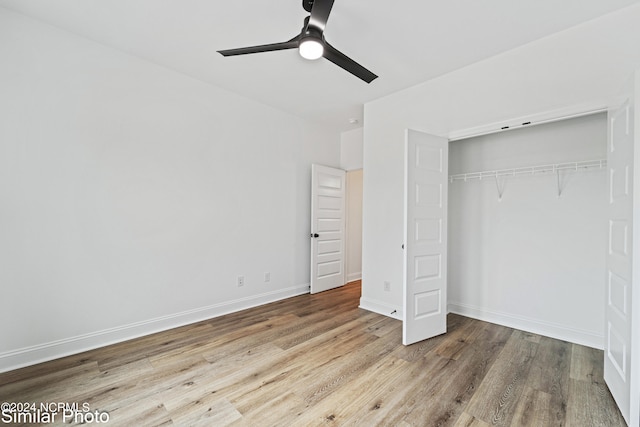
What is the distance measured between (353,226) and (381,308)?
7.12 feet

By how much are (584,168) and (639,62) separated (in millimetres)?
990

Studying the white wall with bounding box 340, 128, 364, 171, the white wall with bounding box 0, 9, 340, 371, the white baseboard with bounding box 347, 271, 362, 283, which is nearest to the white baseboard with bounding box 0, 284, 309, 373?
the white wall with bounding box 0, 9, 340, 371

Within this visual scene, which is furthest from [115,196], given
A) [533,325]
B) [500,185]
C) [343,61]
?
[533,325]

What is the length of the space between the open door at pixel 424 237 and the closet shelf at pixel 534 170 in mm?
658

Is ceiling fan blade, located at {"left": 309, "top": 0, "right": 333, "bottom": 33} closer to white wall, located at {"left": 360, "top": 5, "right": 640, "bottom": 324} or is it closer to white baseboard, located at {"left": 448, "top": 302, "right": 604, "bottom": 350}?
white wall, located at {"left": 360, "top": 5, "right": 640, "bottom": 324}

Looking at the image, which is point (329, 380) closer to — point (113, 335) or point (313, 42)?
point (113, 335)

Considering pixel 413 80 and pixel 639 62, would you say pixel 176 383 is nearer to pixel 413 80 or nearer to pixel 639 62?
pixel 413 80

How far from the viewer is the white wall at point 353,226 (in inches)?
216

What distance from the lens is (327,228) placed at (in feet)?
15.6

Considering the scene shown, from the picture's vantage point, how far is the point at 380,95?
369cm

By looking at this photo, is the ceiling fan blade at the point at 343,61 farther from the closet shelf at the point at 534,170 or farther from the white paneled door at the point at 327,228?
the white paneled door at the point at 327,228

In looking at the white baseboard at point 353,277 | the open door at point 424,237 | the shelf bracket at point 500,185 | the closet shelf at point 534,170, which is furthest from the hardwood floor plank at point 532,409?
the white baseboard at point 353,277

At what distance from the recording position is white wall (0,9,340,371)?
2.32 m

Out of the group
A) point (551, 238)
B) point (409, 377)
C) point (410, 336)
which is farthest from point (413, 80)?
point (409, 377)
